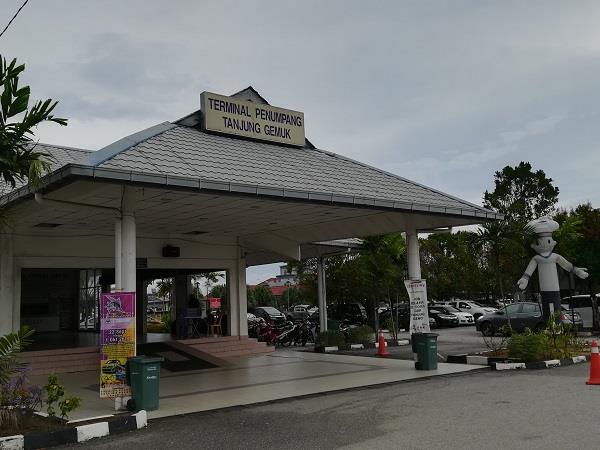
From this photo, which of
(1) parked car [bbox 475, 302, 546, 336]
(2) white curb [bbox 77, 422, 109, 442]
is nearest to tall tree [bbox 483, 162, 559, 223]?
(1) parked car [bbox 475, 302, 546, 336]

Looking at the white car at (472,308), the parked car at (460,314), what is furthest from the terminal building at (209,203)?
the white car at (472,308)

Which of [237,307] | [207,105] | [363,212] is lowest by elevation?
[237,307]

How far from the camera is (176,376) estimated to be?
14281mm

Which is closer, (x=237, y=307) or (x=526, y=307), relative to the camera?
(x=237, y=307)

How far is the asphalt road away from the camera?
680 centimetres

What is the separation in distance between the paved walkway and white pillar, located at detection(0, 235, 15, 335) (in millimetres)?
1636

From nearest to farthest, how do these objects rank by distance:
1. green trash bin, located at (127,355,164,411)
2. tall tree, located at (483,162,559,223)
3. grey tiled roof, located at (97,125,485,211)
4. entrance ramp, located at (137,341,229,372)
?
green trash bin, located at (127,355,164,411)
grey tiled roof, located at (97,125,485,211)
entrance ramp, located at (137,341,229,372)
tall tree, located at (483,162,559,223)

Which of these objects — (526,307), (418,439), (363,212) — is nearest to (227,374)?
(363,212)

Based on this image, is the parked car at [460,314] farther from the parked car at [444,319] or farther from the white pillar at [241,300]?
the white pillar at [241,300]

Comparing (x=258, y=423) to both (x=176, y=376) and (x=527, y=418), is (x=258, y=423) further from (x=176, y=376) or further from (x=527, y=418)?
(x=176, y=376)

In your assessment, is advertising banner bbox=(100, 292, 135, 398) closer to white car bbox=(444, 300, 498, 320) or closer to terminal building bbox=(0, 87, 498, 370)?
terminal building bbox=(0, 87, 498, 370)

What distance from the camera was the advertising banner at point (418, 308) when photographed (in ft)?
46.1

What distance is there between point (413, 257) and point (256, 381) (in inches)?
199

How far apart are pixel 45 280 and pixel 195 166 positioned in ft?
60.0
